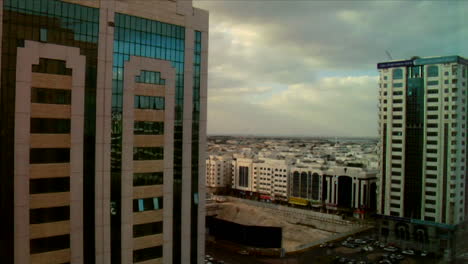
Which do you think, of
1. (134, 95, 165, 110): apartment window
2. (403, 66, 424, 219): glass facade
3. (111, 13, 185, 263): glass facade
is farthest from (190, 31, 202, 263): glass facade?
(403, 66, 424, 219): glass facade

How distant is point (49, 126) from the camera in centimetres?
772

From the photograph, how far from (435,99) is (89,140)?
22.9 m

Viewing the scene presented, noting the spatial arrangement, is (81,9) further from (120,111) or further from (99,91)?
(120,111)

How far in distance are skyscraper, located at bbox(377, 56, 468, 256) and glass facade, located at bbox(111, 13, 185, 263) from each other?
18883mm

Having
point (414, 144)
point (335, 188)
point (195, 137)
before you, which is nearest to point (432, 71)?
point (414, 144)

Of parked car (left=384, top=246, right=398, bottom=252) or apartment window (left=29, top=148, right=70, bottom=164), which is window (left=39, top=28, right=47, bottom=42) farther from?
parked car (left=384, top=246, right=398, bottom=252)

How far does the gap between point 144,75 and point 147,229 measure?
346cm

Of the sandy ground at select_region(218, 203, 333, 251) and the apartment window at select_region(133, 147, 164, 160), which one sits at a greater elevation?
the apartment window at select_region(133, 147, 164, 160)

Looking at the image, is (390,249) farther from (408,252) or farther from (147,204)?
(147,204)

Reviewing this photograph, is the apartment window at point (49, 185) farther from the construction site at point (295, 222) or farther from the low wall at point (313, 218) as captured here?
the low wall at point (313, 218)

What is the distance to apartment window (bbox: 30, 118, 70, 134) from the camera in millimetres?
7586

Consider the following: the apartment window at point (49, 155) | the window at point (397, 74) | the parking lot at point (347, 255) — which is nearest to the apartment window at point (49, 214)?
the apartment window at point (49, 155)

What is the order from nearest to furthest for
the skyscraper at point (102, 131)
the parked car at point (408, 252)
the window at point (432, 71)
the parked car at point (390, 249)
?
the skyscraper at point (102, 131), the parked car at point (408, 252), the parked car at point (390, 249), the window at point (432, 71)

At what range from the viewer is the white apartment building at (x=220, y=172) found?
44.8 meters
